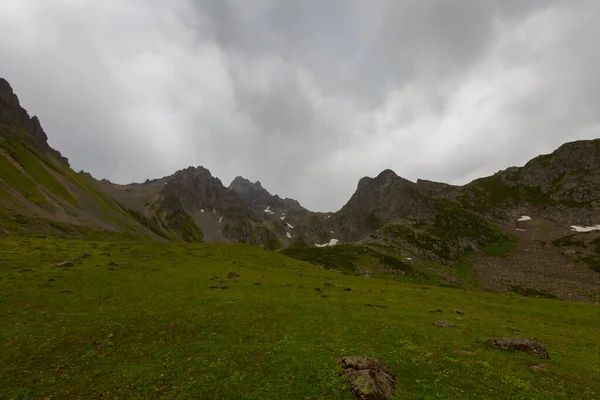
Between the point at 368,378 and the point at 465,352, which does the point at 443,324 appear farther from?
the point at 368,378

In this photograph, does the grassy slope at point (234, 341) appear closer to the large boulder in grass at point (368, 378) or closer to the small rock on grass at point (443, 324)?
the large boulder in grass at point (368, 378)

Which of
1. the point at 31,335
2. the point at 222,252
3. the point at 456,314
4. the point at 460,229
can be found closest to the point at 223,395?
the point at 31,335

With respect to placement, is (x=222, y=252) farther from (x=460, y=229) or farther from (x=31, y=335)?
(x=460, y=229)

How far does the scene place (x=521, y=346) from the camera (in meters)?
27.6

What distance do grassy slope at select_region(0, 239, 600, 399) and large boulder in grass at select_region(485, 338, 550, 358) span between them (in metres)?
1.29

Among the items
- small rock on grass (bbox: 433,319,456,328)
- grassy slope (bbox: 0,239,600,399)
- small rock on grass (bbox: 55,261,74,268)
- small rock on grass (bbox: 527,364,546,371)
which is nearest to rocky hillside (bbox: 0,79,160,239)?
small rock on grass (bbox: 55,261,74,268)

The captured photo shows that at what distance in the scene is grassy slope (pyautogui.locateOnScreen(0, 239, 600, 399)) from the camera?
64.7ft

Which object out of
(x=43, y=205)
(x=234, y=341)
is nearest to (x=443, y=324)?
(x=234, y=341)

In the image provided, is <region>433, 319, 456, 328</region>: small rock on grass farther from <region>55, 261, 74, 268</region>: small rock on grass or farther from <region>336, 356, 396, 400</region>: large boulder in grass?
<region>55, 261, 74, 268</region>: small rock on grass

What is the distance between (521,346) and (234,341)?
2720 cm

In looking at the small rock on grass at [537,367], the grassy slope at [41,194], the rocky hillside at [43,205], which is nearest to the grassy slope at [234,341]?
the small rock on grass at [537,367]

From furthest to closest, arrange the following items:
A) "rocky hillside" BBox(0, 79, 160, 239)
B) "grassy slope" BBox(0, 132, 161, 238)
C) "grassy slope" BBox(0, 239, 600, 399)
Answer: "grassy slope" BBox(0, 132, 161, 238) < "rocky hillside" BBox(0, 79, 160, 239) < "grassy slope" BBox(0, 239, 600, 399)

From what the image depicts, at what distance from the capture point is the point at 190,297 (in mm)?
43375

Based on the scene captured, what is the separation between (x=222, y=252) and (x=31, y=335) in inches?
2619
